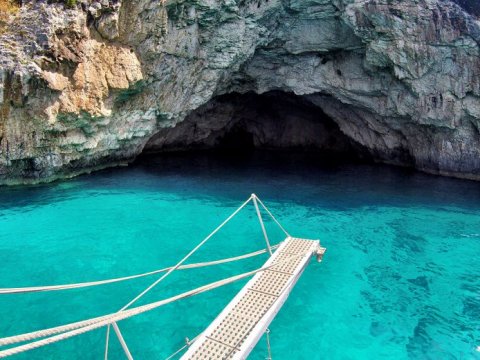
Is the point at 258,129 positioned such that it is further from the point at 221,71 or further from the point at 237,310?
the point at 237,310

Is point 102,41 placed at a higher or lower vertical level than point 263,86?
higher

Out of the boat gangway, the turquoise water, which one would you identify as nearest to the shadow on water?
the turquoise water

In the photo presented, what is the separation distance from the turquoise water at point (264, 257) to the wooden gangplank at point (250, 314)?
1480mm

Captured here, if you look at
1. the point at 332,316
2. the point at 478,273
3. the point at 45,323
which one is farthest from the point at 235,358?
the point at 478,273

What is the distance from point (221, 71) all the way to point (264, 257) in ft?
46.8

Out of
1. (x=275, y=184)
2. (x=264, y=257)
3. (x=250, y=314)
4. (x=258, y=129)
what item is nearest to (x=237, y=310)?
(x=250, y=314)

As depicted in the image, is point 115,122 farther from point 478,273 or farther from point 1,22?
point 478,273

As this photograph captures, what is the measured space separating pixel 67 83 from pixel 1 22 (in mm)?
3587

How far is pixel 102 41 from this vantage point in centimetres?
2056

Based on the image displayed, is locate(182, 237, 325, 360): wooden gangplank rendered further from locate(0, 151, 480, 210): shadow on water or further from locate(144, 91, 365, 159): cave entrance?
locate(144, 91, 365, 159): cave entrance

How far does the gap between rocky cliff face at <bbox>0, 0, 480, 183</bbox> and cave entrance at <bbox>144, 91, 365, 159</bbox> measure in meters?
4.80

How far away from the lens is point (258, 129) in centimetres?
3844

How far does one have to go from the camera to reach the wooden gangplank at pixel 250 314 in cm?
802

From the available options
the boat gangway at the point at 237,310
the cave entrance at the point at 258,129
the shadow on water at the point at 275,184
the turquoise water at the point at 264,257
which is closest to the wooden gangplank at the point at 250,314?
the boat gangway at the point at 237,310
